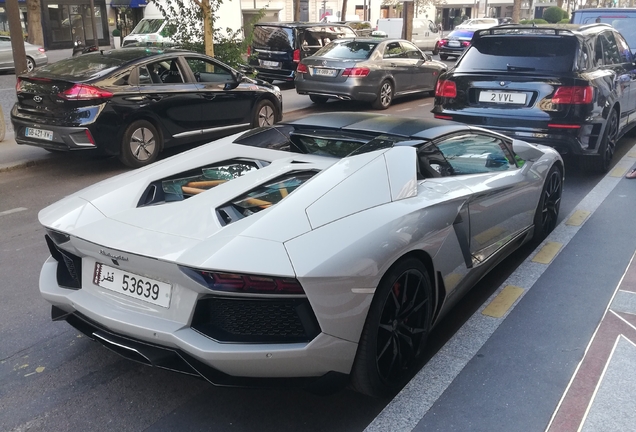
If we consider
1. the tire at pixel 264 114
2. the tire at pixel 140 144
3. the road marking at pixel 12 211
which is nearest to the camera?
the road marking at pixel 12 211

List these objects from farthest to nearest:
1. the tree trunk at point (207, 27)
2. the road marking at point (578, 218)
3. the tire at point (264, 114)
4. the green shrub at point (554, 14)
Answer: the green shrub at point (554, 14) → the tree trunk at point (207, 27) → the tire at point (264, 114) → the road marking at point (578, 218)

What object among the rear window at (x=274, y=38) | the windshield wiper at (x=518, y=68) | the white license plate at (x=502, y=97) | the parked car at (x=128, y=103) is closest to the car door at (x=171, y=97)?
the parked car at (x=128, y=103)

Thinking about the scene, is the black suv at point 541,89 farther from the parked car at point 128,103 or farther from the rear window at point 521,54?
the parked car at point 128,103

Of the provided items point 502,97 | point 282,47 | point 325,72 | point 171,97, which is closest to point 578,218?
point 502,97

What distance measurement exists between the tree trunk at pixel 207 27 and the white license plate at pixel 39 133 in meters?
5.84

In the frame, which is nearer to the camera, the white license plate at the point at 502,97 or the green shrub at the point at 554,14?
the white license plate at the point at 502,97

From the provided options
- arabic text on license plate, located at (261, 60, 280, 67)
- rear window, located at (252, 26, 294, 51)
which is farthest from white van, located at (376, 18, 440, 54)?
arabic text on license plate, located at (261, 60, 280, 67)

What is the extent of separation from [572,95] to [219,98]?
4.92 metres

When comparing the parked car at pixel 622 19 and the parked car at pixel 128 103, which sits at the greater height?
the parked car at pixel 622 19

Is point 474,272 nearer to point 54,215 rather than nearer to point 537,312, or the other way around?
point 537,312

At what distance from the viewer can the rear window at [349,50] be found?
14.0m

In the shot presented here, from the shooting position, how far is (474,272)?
13.4 ft

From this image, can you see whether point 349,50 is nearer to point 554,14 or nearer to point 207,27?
point 207,27

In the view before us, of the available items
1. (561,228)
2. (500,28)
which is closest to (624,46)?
(500,28)
